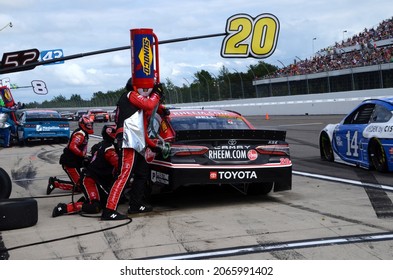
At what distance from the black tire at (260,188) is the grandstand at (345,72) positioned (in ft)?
87.4

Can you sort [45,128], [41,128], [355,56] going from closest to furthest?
[41,128]
[45,128]
[355,56]

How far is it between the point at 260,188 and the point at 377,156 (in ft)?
9.43

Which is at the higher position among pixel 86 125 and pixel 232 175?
pixel 86 125

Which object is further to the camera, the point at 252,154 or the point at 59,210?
the point at 252,154

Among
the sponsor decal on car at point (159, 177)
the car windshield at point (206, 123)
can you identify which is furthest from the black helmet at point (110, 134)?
the car windshield at point (206, 123)

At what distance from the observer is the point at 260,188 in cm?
808

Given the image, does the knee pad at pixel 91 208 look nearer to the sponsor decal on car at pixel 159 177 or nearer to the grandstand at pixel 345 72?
the sponsor decal on car at pixel 159 177

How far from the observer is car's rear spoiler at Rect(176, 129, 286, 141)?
7133 millimetres

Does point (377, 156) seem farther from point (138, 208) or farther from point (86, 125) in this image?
point (86, 125)

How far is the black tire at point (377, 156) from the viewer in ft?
31.6

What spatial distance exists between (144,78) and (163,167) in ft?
3.83

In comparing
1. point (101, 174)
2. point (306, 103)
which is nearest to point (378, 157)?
point (101, 174)

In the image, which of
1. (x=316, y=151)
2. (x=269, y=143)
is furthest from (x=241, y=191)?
(x=316, y=151)

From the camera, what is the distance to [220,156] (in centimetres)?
719
